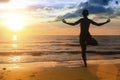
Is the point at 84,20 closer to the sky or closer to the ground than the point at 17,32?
closer to the sky

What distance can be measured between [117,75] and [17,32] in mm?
137480

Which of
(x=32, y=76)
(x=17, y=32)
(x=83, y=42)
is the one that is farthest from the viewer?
(x=17, y=32)

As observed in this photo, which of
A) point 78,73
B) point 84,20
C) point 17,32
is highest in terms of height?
point 84,20

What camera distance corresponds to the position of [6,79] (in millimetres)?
10633

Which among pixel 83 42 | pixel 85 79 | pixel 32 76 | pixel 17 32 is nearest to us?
pixel 85 79

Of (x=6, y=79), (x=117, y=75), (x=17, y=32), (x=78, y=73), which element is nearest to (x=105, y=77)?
(x=117, y=75)

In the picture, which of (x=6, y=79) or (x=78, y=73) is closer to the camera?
(x=6, y=79)

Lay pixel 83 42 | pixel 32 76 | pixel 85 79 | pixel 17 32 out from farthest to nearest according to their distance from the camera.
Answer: pixel 17 32
pixel 83 42
pixel 32 76
pixel 85 79

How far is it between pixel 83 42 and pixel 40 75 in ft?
8.10

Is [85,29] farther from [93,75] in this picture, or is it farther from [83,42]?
[93,75]

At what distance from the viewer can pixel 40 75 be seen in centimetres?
1144

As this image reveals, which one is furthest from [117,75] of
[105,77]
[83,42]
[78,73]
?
[83,42]

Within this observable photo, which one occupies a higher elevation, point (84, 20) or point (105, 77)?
point (84, 20)

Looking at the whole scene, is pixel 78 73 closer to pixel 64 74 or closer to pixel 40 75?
pixel 64 74
